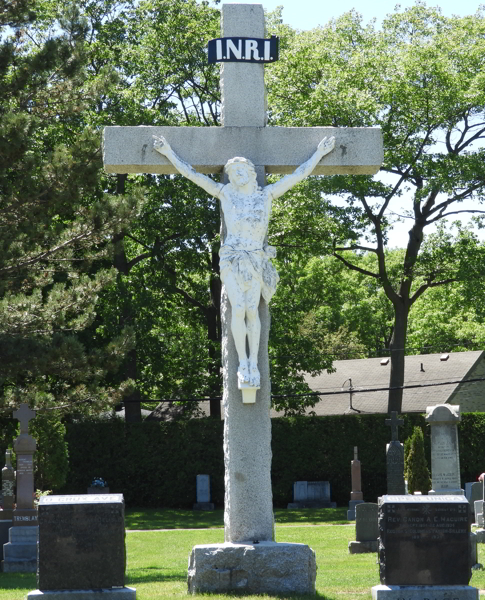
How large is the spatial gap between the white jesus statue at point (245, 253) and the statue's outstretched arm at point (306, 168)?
0.16 meters

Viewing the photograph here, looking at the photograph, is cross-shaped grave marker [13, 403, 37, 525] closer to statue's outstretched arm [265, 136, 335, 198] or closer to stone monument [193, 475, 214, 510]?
statue's outstretched arm [265, 136, 335, 198]

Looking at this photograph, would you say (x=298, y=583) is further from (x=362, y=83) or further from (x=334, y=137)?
(x=362, y=83)

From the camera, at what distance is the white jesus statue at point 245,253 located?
7863mm

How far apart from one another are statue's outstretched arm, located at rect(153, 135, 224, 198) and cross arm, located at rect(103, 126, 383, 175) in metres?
0.08

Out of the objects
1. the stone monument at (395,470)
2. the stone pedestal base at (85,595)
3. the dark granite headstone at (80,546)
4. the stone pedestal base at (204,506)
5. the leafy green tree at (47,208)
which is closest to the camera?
the stone pedestal base at (85,595)

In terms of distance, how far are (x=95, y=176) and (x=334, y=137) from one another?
8.06m

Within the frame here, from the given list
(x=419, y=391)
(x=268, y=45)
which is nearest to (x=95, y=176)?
(x=268, y=45)

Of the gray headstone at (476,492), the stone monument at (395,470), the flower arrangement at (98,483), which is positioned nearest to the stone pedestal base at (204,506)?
the flower arrangement at (98,483)

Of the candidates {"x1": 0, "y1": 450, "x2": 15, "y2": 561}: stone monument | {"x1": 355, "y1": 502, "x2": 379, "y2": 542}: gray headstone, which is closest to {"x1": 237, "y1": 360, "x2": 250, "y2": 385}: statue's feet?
{"x1": 355, "y1": 502, "x2": 379, "y2": 542}: gray headstone

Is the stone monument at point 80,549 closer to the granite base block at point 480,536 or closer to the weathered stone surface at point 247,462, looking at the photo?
the weathered stone surface at point 247,462

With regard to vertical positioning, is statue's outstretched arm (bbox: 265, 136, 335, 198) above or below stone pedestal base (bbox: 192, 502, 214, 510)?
above

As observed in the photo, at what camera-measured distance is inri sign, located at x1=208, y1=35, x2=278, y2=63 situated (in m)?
8.38

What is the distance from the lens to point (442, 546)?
736 centimetres

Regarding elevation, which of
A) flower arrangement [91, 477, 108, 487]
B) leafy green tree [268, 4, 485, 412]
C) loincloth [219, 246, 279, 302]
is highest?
leafy green tree [268, 4, 485, 412]
